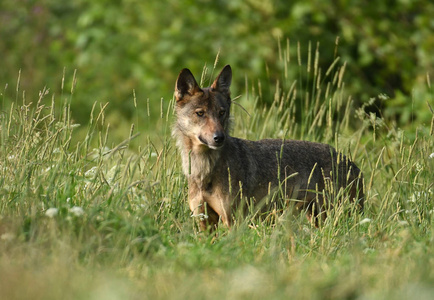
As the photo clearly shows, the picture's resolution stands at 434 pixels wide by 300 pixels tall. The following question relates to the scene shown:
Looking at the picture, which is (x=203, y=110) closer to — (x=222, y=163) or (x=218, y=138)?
(x=218, y=138)

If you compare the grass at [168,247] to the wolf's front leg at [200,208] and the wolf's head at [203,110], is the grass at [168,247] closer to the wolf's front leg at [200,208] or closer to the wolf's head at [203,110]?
the wolf's front leg at [200,208]

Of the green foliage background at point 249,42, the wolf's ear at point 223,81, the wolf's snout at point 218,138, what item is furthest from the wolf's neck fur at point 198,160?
the green foliage background at point 249,42

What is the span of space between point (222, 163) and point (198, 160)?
238 mm

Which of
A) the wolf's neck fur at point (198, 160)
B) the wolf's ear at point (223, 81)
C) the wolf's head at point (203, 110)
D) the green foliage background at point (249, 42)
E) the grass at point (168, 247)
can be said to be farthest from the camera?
the green foliage background at point (249, 42)

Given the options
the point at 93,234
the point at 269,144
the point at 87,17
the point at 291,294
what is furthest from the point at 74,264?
the point at 87,17

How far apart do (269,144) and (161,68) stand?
23.8 ft

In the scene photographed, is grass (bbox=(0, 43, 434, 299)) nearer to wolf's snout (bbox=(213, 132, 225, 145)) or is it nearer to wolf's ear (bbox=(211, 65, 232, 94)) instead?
wolf's snout (bbox=(213, 132, 225, 145))

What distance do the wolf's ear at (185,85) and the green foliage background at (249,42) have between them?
4984 millimetres

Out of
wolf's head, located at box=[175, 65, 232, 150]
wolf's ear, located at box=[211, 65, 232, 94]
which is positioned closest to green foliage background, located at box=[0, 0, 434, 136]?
wolf's ear, located at box=[211, 65, 232, 94]

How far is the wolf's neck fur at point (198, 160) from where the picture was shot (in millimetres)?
6762

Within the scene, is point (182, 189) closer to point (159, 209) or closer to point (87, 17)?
point (159, 209)

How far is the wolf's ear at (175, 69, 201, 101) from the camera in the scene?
686 cm

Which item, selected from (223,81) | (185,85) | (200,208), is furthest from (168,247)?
(223,81)

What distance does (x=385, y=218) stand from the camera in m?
5.93
